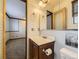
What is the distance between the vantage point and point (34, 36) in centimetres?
262

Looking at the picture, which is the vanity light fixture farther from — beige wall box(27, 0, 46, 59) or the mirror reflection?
the mirror reflection

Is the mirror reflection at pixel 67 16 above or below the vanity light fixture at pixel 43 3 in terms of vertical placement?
below

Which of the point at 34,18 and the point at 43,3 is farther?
the point at 34,18

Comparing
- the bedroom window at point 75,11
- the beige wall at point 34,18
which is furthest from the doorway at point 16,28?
the bedroom window at point 75,11

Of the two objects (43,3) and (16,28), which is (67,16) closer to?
(43,3)

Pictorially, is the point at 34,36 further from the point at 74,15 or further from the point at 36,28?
the point at 74,15

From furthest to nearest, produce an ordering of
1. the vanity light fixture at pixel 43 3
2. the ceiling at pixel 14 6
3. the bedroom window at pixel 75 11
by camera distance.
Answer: the ceiling at pixel 14 6 → the vanity light fixture at pixel 43 3 → the bedroom window at pixel 75 11

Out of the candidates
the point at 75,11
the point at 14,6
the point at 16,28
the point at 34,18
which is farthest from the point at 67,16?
the point at 16,28

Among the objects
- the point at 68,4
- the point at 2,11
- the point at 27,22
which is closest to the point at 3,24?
the point at 2,11

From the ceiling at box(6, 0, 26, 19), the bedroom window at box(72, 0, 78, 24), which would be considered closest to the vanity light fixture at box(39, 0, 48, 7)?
the ceiling at box(6, 0, 26, 19)

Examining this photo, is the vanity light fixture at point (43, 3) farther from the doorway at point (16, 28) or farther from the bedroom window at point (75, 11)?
the bedroom window at point (75, 11)

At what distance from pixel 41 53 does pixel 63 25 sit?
660 millimetres

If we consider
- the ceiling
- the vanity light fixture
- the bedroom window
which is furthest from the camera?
the ceiling

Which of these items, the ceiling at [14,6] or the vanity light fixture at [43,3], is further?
the ceiling at [14,6]
